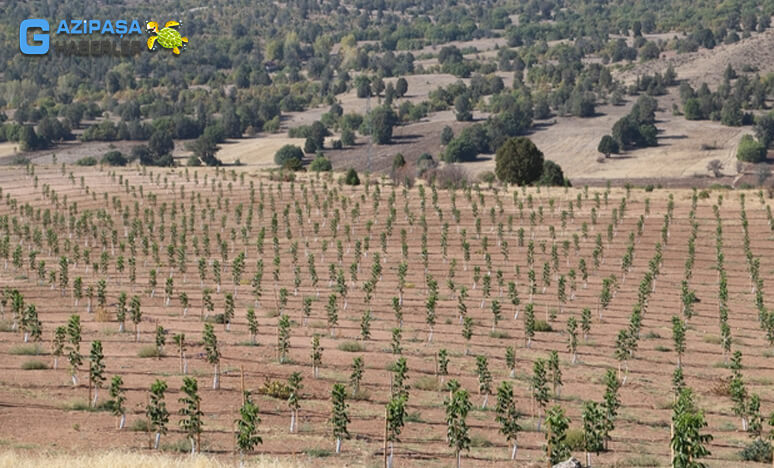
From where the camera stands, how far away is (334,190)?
10281 cm

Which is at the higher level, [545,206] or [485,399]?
[545,206]

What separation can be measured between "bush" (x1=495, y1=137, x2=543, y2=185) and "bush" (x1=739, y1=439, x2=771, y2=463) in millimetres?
72386

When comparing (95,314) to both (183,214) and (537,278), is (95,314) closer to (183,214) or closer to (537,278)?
(537,278)

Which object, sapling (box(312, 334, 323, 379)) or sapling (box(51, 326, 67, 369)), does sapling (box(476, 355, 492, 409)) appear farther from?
sapling (box(51, 326, 67, 369))

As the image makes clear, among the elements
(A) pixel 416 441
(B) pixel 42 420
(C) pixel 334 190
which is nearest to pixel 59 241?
(C) pixel 334 190

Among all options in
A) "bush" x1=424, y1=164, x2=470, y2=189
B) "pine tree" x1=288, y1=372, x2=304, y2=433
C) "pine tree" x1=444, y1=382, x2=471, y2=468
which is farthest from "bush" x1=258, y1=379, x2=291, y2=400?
"bush" x1=424, y1=164, x2=470, y2=189

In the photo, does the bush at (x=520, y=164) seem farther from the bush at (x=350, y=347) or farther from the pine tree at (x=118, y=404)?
the pine tree at (x=118, y=404)

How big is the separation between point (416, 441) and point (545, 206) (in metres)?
58.5

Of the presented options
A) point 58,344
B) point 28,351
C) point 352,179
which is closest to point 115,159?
point 352,179

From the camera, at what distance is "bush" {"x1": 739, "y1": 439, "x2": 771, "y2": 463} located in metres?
38.7

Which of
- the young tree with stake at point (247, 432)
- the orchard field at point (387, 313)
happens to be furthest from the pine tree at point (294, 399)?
the young tree with stake at point (247, 432)

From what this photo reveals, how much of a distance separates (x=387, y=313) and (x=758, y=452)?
27.0 metres

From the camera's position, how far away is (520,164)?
111 metres

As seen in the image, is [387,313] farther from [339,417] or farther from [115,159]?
[115,159]
